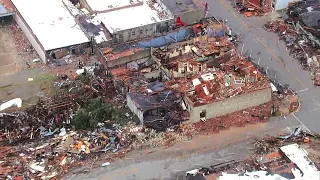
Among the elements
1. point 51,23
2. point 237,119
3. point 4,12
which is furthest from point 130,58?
point 4,12

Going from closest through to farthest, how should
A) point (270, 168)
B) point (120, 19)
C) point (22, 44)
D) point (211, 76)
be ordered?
point (270, 168) → point (211, 76) → point (22, 44) → point (120, 19)

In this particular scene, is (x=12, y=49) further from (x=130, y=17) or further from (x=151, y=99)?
(x=151, y=99)

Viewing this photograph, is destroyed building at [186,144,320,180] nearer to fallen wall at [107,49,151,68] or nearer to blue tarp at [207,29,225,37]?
fallen wall at [107,49,151,68]

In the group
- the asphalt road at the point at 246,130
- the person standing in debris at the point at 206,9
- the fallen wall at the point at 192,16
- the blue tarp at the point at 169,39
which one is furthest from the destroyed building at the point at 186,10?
the asphalt road at the point at 246,130

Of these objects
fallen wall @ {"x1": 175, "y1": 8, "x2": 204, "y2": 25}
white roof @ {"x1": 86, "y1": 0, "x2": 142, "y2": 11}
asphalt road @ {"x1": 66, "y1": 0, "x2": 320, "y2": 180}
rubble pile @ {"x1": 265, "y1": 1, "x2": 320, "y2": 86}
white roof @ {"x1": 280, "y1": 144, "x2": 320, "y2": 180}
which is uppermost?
white roof @ {"x1": 86, "y1": 0, "x2": 142, "y2": 11}

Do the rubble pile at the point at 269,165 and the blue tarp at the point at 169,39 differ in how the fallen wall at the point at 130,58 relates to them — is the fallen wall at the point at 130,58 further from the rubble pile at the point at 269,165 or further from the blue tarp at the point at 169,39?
the rubble pile at the point at 269,165

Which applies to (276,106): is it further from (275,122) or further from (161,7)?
(161,7)

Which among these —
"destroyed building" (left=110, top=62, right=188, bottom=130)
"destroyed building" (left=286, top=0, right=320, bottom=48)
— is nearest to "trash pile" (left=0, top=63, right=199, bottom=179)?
"destroyed building" (left=110, top=62, right=188, bottom=130)
